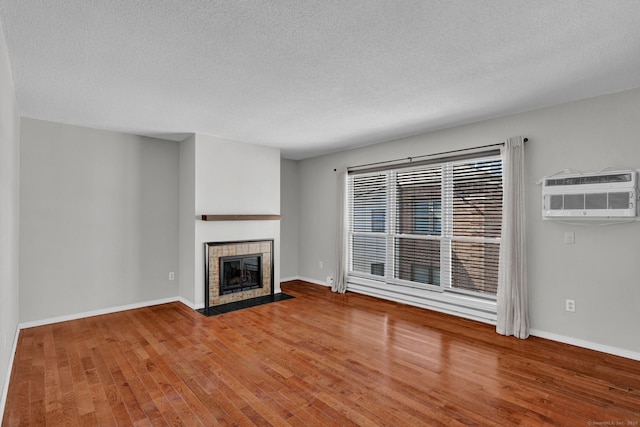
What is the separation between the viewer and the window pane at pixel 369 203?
5.33 metres

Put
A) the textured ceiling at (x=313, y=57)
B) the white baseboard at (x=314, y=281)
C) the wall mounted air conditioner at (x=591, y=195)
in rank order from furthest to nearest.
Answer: the white baseboard at (x=314, y=281) → the wall mounted air conditioner at (x=591, y=195) → the textured ceiling at (x=313, y=57)

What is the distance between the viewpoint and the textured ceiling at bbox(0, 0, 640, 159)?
1913mm

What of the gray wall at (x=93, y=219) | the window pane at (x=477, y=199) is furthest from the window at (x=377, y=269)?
the gray wall at (x=93, y=219)

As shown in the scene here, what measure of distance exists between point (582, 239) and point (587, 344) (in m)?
1.05

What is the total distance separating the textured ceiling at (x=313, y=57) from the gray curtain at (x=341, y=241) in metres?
1.89

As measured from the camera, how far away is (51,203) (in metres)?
4.06

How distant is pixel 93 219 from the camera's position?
14.4ft

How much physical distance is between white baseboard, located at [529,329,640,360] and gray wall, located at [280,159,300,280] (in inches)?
166

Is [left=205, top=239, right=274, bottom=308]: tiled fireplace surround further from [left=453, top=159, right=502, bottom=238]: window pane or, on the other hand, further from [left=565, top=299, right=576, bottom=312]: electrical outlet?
[left=565, top=299, right=576, bottom=312]: electrical outlet

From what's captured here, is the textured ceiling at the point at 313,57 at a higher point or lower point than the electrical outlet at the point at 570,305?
higher

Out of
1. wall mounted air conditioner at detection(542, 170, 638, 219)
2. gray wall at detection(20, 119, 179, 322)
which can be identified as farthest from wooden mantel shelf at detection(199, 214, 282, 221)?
wall mounted air conditioner at detection(542, 170, 638, 219)

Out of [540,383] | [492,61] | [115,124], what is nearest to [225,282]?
[115,124]

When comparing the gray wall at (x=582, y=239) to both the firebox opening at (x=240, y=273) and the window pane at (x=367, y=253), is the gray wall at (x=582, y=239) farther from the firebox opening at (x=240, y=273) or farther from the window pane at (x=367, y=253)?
the firebox opening at (x=240, y=273)

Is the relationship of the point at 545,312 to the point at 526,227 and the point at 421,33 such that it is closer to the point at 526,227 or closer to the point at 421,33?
the point at 526,227
